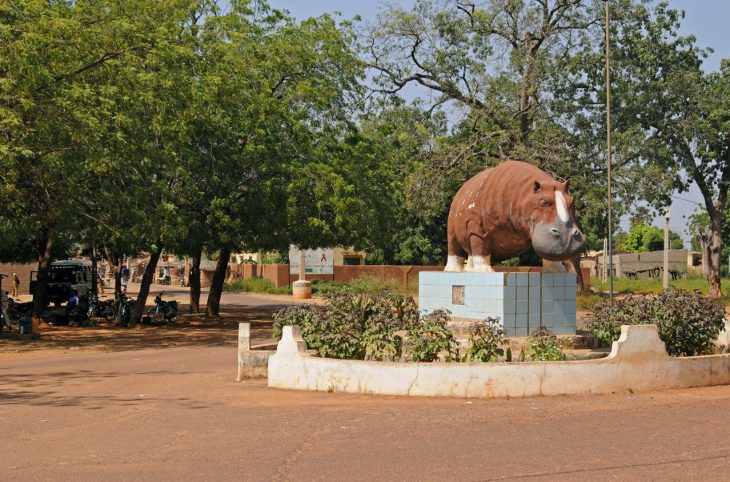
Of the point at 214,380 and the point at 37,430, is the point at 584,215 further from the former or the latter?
the point at 37,430

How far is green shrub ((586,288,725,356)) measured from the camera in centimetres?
1373

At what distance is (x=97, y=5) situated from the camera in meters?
24.6

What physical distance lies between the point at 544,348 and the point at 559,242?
3.56 m

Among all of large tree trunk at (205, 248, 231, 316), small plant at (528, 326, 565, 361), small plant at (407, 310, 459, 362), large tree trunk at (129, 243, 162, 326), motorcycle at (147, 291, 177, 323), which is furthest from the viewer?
large tree trunk at (205, 248, 231, 316)

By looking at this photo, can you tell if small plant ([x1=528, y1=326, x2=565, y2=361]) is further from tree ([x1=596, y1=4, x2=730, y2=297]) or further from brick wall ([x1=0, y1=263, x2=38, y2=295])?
brick wall ([x1=0, y1=263, x2=38, y2=295])

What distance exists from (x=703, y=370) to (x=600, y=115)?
2848cm

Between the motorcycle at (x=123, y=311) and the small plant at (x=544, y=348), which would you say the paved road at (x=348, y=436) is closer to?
the small plant at (x=544, y=348)

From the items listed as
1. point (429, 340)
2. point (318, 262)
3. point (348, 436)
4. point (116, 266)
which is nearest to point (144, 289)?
point (116, 266)

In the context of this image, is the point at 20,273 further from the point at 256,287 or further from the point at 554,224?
the point at 554,224

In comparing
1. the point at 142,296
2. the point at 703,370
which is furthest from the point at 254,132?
the point at 703,370

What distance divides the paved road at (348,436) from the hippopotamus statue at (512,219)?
4.57 m

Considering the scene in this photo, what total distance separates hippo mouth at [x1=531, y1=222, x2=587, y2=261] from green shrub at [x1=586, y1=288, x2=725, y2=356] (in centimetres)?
173

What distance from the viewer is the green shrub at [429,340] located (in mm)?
12727

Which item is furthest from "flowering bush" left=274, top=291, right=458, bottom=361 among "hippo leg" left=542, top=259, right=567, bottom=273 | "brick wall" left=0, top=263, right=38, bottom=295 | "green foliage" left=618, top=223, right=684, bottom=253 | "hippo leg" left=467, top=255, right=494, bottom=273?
"green foliage" left=618, top=223, right=684, bottom=253
